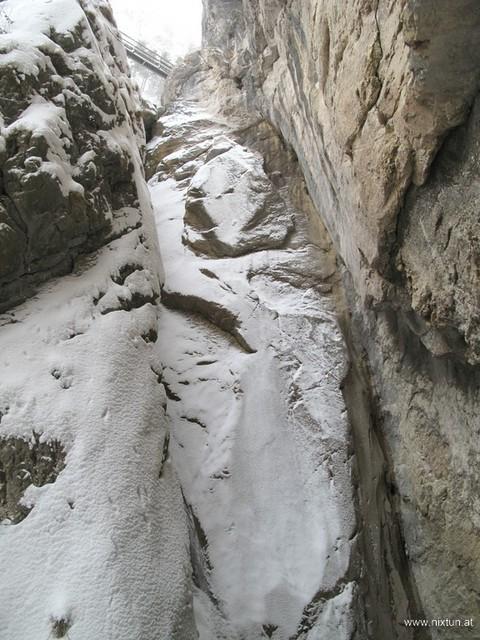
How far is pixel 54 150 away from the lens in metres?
5.08

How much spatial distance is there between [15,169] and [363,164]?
12.5 feet

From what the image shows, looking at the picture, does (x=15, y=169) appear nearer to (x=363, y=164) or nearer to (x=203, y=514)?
(x=363, y=164)

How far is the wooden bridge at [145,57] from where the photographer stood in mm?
18794

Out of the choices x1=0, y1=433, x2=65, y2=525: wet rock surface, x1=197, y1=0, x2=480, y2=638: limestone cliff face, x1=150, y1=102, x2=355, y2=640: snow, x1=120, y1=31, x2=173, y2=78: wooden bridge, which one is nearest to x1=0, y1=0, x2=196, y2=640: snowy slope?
x1=0, y1=433, x2=65, y2=525: wet rock surface

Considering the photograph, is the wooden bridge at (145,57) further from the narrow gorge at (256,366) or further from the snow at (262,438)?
the snow at (262,438)

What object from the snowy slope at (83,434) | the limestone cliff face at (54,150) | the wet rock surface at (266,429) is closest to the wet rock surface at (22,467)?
the snowy slope at (83,434)

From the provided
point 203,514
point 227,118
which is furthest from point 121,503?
point 227,118

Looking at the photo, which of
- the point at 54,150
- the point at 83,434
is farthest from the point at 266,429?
the point at 54,150

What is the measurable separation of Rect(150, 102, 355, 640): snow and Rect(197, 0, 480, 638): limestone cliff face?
2.73 feet

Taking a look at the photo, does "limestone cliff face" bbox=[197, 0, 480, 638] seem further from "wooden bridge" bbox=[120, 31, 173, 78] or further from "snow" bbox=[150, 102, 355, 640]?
"wooden bridge" bbox=[120, 31, 173, 78]

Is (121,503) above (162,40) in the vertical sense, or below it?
below

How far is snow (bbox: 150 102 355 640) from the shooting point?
430 centimetres

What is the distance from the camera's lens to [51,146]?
5039mm

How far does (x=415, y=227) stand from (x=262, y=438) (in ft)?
10.1
